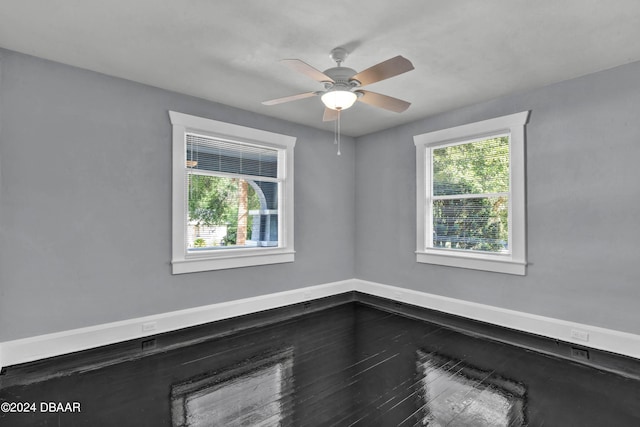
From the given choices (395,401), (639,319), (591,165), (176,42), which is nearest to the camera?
(395,401)

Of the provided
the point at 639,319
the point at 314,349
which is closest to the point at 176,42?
the point at 314,349

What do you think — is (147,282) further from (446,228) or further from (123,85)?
(446,228)

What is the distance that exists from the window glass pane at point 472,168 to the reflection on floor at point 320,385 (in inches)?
69.7

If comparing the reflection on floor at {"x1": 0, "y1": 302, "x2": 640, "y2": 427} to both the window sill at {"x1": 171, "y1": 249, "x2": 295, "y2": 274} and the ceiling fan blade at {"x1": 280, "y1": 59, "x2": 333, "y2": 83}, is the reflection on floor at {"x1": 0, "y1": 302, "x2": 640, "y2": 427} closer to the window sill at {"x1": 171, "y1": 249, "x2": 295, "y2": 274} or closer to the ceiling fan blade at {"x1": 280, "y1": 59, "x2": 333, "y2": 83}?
the window sill at {"x1": 171, "y1": 249, "x2": 295, "y2": 274}

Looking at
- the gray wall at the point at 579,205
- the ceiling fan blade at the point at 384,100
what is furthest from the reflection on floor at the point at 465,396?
the ceiling fan blade at the point at 384,100

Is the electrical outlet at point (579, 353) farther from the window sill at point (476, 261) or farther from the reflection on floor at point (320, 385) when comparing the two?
the window sill at point (476, 261)

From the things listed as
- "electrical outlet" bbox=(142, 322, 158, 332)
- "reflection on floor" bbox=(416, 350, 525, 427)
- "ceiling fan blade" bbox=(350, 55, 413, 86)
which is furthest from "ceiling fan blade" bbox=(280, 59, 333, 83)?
"electrical outlet" bbox=(142, 322, 158, 332)

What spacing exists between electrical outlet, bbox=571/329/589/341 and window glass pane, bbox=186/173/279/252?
135 inches

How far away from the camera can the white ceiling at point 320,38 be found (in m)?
2.13

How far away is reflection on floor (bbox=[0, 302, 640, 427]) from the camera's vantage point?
7.17 feet

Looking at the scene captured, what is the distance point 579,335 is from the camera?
10.1 feet

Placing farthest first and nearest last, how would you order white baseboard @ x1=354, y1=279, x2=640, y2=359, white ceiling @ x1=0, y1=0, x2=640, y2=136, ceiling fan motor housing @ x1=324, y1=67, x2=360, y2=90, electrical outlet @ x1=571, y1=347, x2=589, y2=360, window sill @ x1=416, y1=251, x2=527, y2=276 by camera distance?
1. window sill @ x1=416, y1=251, x2=527, y2=276
2. electrical outlet @ x1=571, y1=347, x2=589, y2=360
3. white baseboard @ x1=354, y1=279, x2=640, y2=359
4. ceiling fan motor housing @ x1=324, y1=67, x2=360, y2=90
5. white ceiling @ x1=0, y1=0, x2=640, y2=136

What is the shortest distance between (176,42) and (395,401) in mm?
3194

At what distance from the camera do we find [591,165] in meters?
3.06
